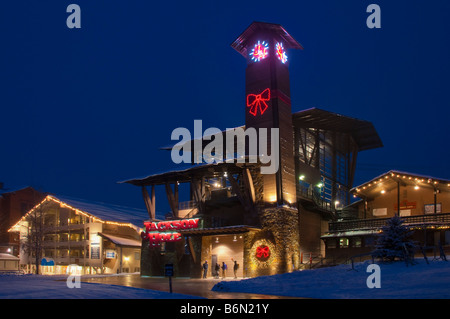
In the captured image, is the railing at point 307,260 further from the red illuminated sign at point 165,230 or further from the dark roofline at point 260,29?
the dark roofline at point 260,29

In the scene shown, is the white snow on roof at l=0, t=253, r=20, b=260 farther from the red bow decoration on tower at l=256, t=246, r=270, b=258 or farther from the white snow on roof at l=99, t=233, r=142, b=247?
the red bow decoration on tower at l=256, t=246, r=270, b=258

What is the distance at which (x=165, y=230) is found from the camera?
4097 cm

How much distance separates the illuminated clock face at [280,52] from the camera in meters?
41.3

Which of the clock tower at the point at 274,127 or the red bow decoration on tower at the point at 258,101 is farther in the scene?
the red bow decoration on tower at the point at 258,101

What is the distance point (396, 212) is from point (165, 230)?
2125 centimetres

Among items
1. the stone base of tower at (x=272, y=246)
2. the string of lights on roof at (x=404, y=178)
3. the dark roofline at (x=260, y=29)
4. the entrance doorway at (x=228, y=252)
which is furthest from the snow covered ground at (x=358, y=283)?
the dark roofline at (x=260, y=29)

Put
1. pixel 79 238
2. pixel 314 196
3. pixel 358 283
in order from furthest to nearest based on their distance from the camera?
pixel 79 238 < pixel 314 196 < pixel 358 283

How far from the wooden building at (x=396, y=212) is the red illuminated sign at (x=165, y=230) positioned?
12.7 metres

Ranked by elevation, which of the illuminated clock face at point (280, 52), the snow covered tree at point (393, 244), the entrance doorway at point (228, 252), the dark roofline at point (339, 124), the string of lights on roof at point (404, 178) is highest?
the illuminated clock face at point (280, 52)

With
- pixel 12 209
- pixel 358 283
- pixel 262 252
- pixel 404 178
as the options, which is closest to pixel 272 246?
pixel 262 252

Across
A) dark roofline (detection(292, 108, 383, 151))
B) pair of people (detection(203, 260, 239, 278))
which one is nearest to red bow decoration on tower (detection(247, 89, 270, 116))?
dark roofline (detection(292, 108, 383, 151))

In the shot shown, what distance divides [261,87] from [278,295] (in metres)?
22.9

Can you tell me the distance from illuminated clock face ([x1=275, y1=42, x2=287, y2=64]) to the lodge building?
11cm

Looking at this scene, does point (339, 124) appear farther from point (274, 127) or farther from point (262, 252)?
point (262, 252)
